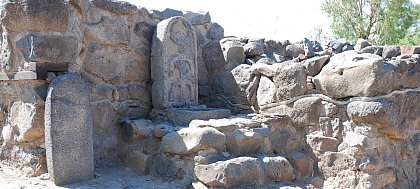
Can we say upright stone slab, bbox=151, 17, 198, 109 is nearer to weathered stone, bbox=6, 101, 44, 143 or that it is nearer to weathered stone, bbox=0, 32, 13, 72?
weathered stone, bbox=6, 101, 44, 143

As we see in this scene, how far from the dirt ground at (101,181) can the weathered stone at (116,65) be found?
1.03m

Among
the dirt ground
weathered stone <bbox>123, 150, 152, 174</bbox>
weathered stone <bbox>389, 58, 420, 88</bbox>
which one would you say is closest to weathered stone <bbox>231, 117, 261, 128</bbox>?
the dirt ground

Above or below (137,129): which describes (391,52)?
above

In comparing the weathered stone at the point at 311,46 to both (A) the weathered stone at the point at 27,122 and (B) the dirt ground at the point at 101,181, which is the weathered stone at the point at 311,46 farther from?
(A) the weathered stone at the point at 27,122

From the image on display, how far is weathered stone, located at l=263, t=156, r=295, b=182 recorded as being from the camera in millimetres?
4047

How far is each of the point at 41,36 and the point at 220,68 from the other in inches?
91.3

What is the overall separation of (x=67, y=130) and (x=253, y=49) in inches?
104

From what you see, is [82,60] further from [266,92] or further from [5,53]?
[266,92]

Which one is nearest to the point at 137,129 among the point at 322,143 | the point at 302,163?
the point at 302,163

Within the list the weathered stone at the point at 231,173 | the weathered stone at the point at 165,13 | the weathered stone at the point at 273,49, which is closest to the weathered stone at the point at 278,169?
the weathered stone at the point at 231,173

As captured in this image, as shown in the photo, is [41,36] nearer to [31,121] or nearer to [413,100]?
[31,121]

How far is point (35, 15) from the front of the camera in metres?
3.92

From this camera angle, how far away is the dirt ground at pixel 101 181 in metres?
3.80

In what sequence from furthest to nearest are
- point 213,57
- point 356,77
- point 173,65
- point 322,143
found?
point 213,57 < point 173,65 < point 322,143 < point 356,77
